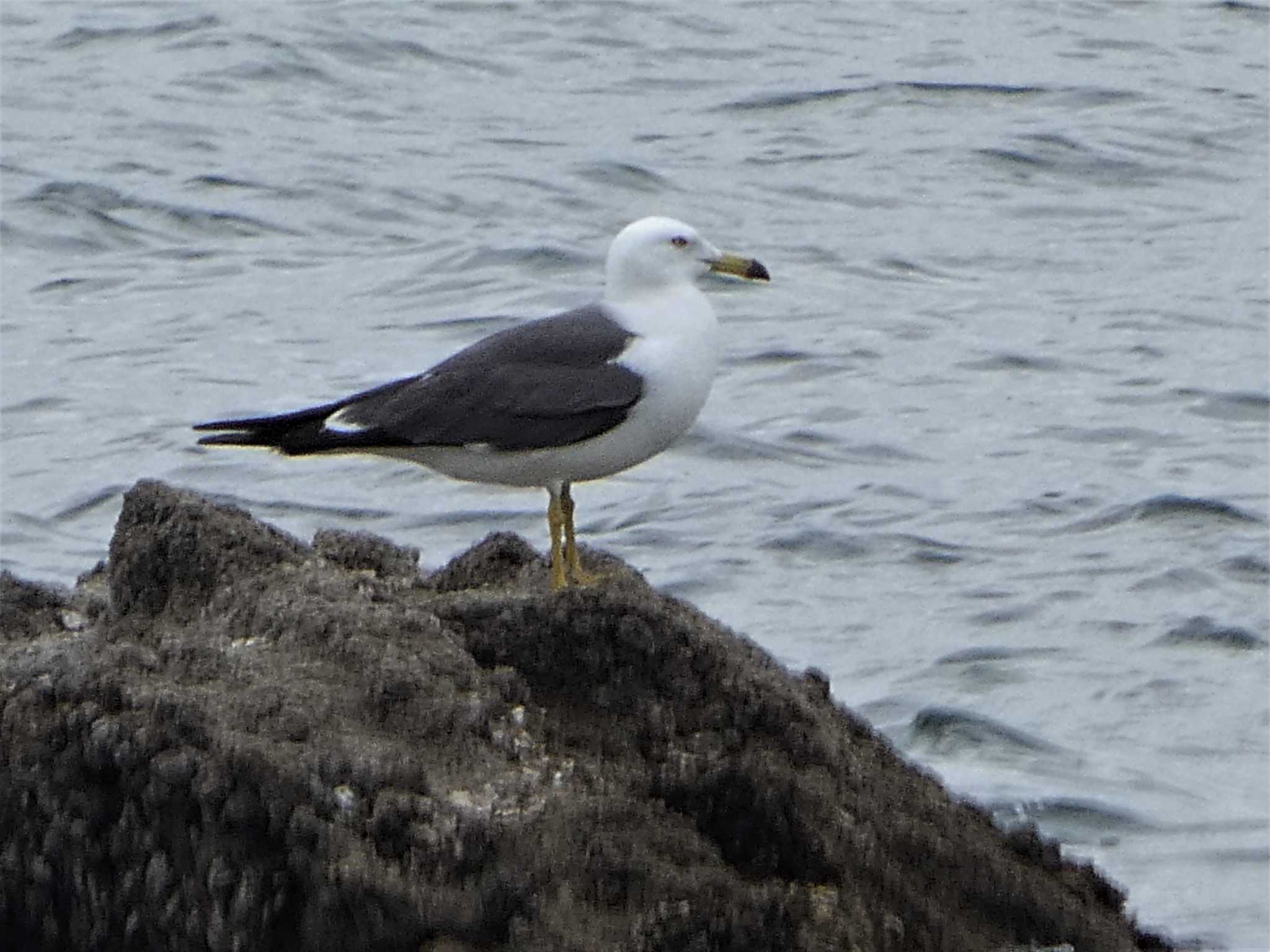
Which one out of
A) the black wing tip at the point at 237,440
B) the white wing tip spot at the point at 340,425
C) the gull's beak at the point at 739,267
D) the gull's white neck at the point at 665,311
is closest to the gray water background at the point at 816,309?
the gull's beak at the point at 739,267

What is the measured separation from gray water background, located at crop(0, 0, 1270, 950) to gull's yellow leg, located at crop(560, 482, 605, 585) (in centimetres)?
165

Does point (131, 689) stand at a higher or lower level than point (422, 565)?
higher

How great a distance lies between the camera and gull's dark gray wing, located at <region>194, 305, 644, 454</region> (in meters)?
5.77

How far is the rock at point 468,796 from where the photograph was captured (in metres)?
3.96

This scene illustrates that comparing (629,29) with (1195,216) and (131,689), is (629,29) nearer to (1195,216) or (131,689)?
(1195,216)

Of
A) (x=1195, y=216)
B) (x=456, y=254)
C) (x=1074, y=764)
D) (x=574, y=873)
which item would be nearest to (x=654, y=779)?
(x=574, y=873)

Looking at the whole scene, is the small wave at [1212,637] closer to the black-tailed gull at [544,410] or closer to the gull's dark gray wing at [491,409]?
the black-tailed gull at [544,410]

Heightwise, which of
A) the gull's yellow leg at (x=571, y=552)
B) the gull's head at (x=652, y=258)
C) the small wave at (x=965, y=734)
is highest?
the gull's head at (x=652, y=258)

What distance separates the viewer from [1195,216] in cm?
1305

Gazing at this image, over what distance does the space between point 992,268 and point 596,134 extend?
2.93 m

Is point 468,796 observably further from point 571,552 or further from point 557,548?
point 571,552

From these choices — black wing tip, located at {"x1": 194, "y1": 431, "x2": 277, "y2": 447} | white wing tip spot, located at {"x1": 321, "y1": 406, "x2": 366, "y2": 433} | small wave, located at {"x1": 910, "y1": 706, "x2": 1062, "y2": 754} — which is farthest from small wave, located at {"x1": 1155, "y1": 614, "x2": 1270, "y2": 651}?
black wing tip, located at {"x1": 194, "y1": 431, "x2": 277, "y2": 447}

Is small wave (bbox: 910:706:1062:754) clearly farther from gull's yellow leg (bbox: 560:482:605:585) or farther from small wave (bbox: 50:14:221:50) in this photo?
small wave (bbox: 50:14:221:50)

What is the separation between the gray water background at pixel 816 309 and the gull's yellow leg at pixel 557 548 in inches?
66.7
